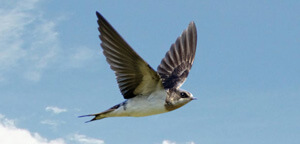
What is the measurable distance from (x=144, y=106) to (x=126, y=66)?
85 cm

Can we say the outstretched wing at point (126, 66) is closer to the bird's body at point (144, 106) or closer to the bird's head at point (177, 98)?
the bird's body at point (144, 106)

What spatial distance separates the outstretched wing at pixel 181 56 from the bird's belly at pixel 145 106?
2301 millimetres

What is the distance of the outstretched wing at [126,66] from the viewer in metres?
7.46

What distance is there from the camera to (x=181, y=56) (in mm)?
11234

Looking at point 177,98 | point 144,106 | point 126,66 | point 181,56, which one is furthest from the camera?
point 181,56

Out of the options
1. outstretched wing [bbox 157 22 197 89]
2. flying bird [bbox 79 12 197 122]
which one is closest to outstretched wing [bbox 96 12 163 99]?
flying bird [bbox 79 12 197 122]

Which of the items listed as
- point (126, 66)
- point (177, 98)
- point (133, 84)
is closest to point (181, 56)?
point (177, 98)

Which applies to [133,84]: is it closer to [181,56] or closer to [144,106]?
[144,106]

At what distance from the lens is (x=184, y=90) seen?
28.6ft

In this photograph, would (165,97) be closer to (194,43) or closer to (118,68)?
(118,68)

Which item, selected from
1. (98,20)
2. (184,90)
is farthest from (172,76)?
(98,20)

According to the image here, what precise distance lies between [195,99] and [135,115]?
1235 millimetres

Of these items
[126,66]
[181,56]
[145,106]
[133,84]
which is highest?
[181,56]

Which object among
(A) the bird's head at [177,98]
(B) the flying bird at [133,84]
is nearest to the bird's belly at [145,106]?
(B) the flying bird at [133,84]
